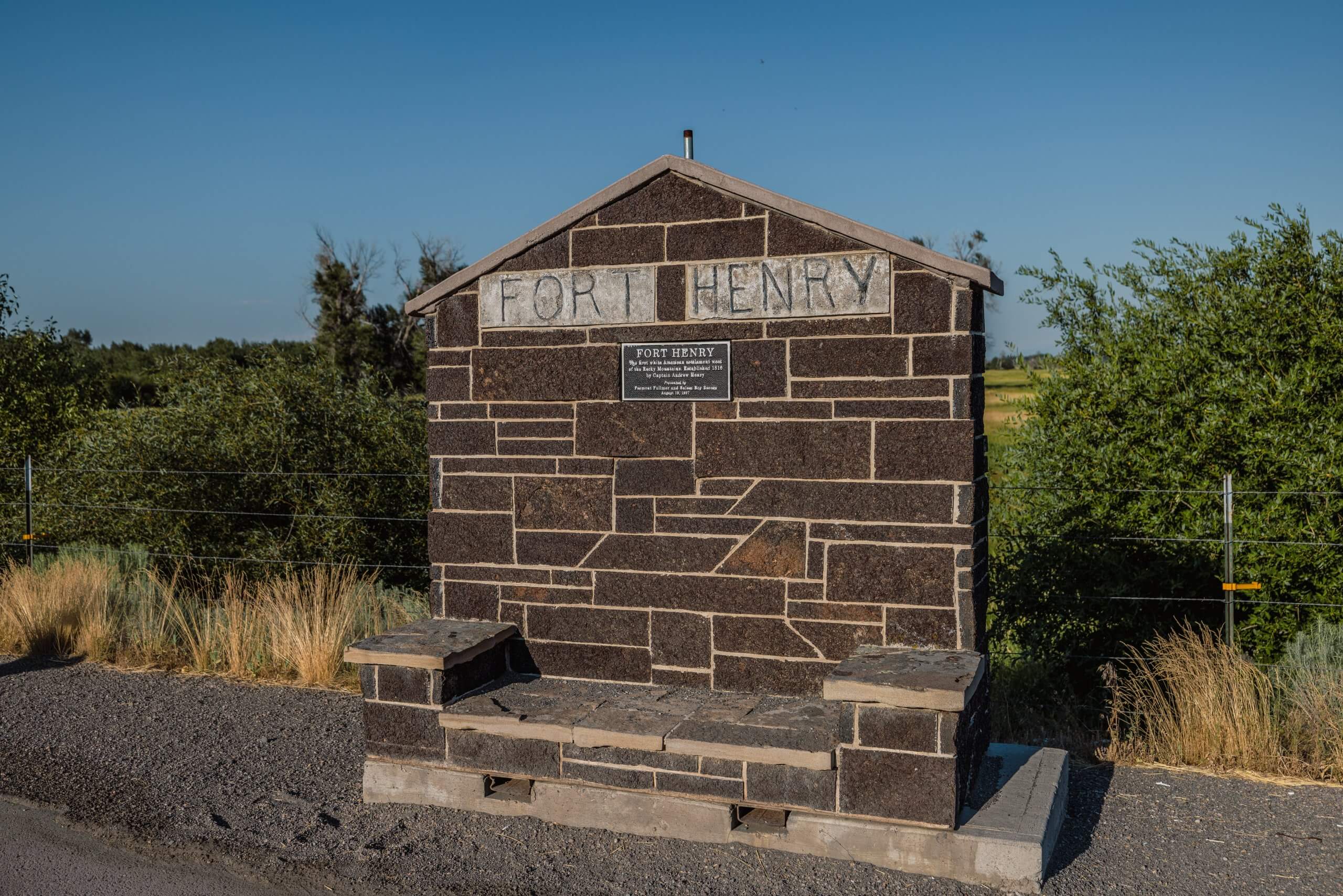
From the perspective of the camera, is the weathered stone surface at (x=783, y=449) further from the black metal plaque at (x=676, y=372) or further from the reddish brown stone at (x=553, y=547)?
the reddish brown stone at (x=553, y=547)

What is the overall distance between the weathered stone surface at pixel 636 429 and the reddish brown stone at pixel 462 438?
0.54 meters

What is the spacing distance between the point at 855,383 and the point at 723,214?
1.04 m

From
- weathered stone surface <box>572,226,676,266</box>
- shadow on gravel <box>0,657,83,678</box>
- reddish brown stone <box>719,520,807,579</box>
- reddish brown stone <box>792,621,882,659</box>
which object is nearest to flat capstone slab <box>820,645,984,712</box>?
reddish brown stone <box>792,621,882,659</box>

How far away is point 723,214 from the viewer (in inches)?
203

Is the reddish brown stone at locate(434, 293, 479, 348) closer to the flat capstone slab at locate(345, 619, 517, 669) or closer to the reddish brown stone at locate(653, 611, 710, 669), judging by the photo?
the flat capstone slab at locate(345, 619, 517, 669)

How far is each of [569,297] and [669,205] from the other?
0.70m

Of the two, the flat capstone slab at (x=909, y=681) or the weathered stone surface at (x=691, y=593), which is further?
the weathered stone surface at (x=691, y=593)

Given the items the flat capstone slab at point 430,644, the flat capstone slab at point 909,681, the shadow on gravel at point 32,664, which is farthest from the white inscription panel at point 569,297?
the shadow on gravel at point 32,664

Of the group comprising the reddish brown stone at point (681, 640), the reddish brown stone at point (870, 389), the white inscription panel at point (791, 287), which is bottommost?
the reddish brown stone at point (681, 640)

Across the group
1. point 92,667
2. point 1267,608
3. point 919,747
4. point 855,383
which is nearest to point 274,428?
point 92,667

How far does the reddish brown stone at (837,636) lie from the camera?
496cm

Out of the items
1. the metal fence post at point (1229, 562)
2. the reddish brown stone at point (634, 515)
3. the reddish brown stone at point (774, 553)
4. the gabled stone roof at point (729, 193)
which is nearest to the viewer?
the gabled stone roof at point (729, 193)

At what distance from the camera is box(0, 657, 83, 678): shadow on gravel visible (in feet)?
24.9

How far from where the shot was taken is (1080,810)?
493cm
